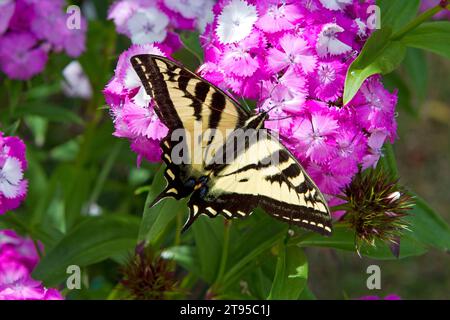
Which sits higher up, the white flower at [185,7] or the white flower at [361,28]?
the white flower at [185,7]

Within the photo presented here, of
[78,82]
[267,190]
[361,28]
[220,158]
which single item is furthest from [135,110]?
[78,82]

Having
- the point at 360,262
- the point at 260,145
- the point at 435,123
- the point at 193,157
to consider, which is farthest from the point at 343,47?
the point at 435,123

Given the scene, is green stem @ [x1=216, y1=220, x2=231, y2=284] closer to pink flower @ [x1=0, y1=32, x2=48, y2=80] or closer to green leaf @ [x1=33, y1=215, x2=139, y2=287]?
green leaf @ [x1=33, y1=215, x2=139, y2=287]

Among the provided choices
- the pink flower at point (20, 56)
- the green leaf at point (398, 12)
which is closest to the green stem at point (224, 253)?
the green leaf at point (398, 12)

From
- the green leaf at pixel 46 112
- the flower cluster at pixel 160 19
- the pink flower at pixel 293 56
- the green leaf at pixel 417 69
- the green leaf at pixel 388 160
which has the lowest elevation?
the green leaf at pixel 388 160

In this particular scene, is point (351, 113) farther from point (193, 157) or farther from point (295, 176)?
point (193, 157)

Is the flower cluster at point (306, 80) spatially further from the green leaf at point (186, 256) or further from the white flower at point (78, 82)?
the white flower at point (78, 82)
